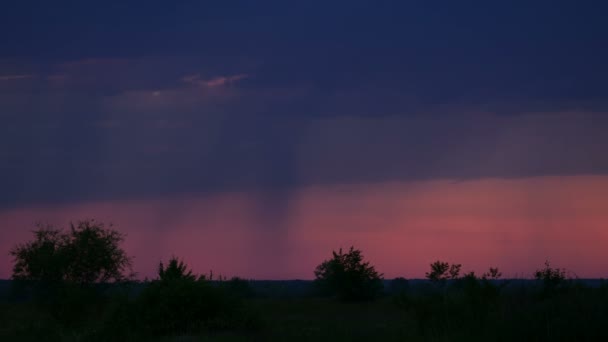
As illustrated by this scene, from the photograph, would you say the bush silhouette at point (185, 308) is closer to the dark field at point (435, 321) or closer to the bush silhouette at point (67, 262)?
the dark field at point (435, 321)

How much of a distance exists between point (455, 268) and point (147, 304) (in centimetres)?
3204

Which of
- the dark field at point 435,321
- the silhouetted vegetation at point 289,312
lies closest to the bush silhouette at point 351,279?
the silhouetted vegetation at point 289,312

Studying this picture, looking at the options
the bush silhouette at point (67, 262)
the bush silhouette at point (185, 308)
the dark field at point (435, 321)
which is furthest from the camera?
the bush silhouette at point (67, 262)

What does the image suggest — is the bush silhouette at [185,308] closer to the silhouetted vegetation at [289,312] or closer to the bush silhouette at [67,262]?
the silhouetted vegetation at [289,312]

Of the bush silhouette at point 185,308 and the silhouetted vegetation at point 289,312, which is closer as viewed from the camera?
the silhouetted vegetation at point 289,312

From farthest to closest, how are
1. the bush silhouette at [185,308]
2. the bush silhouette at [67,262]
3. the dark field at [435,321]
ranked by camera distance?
the bush silhouette at [67,262], the bush silhouette at [185,308], the dark field at [435,321]

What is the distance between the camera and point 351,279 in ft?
201

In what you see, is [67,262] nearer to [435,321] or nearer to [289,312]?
[289,312]

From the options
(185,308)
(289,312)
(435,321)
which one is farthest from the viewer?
(289,312)

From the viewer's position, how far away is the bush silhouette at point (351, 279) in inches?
2395

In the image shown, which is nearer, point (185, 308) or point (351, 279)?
point (185, 308)

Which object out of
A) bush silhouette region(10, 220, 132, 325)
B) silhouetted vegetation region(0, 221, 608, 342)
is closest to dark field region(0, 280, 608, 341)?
silhouetted vegetation region(0, 221, 608, 342)

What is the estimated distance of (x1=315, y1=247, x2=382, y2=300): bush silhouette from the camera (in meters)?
60.8

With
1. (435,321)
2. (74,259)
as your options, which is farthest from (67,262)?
(435,321)
